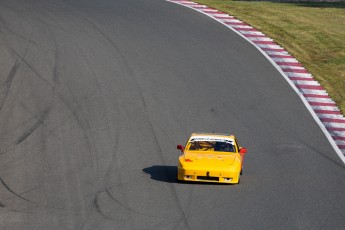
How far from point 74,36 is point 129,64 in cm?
335

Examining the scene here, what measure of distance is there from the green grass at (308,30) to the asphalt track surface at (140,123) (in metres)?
1.75

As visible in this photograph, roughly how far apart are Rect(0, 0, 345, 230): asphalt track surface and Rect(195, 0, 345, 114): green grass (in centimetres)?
175

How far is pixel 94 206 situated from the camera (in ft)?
60.0

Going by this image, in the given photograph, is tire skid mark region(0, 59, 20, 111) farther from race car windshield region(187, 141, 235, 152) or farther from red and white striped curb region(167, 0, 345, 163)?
red and white striped curb region(167, 0, 345, 163)

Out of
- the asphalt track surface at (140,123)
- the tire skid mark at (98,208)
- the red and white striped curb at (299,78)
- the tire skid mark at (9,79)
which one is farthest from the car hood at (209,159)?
the tire skid mark at (9,79)

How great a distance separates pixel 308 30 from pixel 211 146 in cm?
1745

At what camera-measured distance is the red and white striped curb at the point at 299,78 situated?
2636 centimetres

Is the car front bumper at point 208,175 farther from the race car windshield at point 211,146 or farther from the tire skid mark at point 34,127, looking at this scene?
the tire skid mark at point 34,127

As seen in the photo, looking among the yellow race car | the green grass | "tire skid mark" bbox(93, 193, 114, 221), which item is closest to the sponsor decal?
the yellow race car

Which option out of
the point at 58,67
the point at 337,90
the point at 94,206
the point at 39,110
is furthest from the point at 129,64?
the point at 94,206

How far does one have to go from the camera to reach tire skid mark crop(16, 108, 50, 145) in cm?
2383

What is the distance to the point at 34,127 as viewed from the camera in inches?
977

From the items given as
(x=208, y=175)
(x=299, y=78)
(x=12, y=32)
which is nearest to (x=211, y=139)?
(x=208, y=175)

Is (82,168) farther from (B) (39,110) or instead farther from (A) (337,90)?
(A) (337,90)
